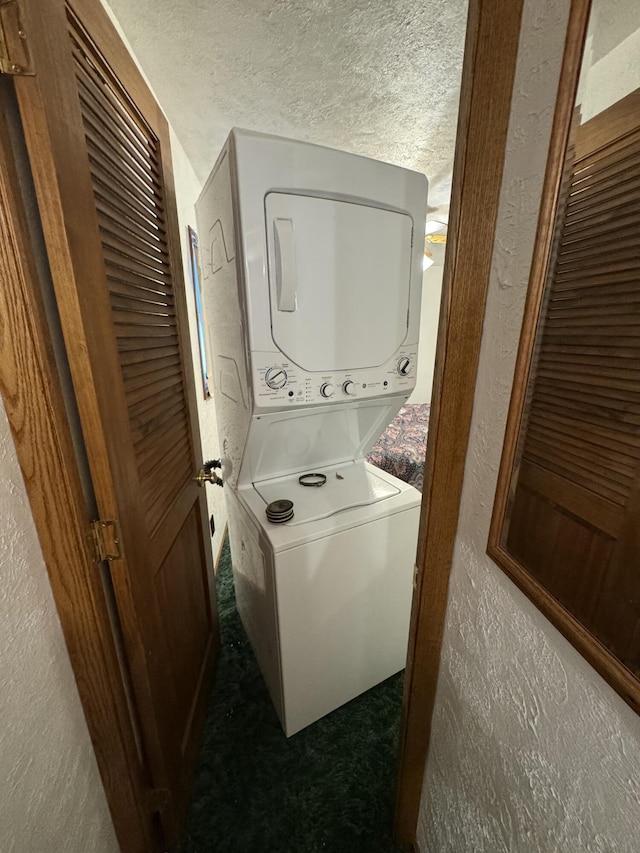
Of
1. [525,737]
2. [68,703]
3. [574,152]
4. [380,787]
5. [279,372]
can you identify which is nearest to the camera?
[574,152]

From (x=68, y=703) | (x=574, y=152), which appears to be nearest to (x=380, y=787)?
(x=68, y=703)

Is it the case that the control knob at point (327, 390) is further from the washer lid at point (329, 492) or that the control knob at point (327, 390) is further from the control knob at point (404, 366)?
the washer lid at point (329, 492)

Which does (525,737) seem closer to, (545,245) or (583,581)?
(583,581)

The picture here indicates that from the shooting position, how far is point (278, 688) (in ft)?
4.33

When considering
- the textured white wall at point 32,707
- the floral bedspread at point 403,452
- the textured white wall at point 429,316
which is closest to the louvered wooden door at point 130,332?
the textured white wall at point 32,707

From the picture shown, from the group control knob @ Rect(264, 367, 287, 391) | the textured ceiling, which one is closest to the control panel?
control knob @ Rect(264, 367, 287, 391)

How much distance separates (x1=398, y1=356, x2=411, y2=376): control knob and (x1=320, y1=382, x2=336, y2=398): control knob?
1.03 feet

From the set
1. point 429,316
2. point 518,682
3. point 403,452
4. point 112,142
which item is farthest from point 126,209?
point 429,316

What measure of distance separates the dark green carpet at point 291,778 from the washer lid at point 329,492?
3.09 ft

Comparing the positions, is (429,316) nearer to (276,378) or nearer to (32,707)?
(276,378)

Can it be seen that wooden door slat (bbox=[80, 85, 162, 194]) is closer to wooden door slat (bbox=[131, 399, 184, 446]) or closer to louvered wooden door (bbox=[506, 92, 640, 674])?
wooden door slat (bbox=[131, 399, 184, 446])

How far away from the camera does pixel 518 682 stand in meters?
0.57

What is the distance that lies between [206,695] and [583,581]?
5.18 ft

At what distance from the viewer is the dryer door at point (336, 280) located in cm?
103
